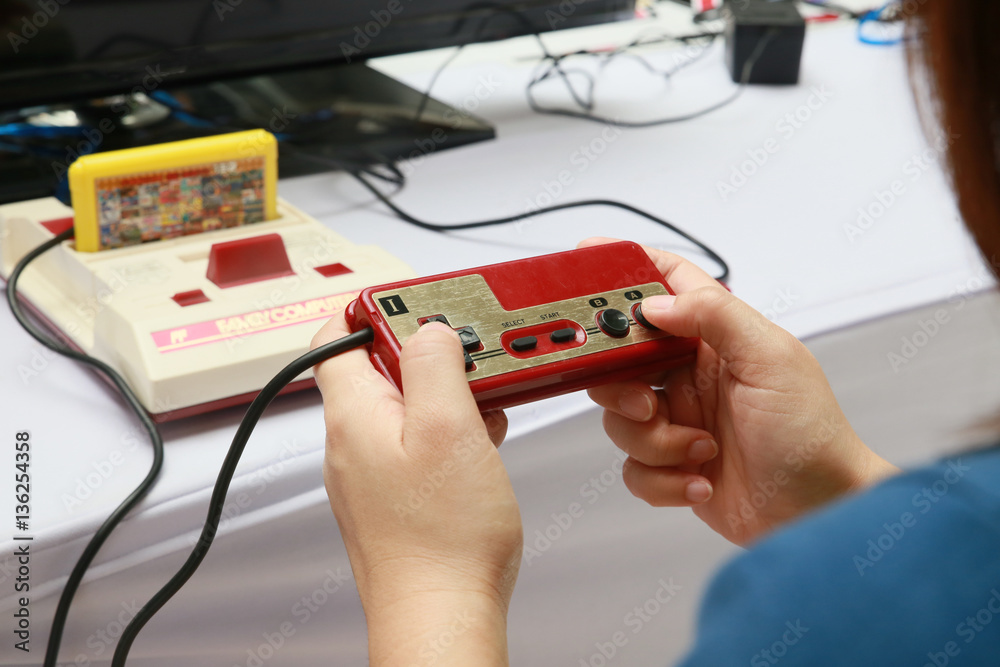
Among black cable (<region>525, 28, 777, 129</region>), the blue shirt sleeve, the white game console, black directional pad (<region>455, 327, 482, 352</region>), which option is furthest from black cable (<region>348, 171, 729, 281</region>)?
the blue shirt sleeve

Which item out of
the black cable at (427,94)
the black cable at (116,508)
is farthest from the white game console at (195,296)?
the black cable at (427,94)

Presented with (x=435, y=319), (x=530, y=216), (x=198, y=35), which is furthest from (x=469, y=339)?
(x=198, y=35)

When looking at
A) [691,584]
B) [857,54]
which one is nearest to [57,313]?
[691,584]

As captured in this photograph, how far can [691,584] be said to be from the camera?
703 mm

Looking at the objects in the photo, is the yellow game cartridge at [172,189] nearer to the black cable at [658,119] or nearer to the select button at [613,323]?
the select button at [613,323]

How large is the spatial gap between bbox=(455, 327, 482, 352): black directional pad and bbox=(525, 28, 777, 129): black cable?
61 centimetres

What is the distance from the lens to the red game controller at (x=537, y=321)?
0.43 m

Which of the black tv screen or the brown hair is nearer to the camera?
the brown hair

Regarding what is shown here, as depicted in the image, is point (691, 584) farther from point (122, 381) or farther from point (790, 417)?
point (122, 381)

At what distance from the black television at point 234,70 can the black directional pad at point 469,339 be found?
1.56ft

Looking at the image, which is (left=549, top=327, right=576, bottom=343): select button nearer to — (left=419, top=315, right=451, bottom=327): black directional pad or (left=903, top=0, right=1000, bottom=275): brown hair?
(left=419, top=315, right=451, bottom=327): black directional pad

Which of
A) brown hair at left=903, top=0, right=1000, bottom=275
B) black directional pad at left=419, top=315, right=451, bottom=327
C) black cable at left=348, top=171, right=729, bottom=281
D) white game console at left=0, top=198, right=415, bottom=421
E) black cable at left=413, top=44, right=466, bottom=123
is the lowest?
black cable at left=348, top=171, right=729, bottom=281

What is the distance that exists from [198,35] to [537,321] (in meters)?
0.52

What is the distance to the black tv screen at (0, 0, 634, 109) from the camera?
0.74m
